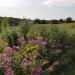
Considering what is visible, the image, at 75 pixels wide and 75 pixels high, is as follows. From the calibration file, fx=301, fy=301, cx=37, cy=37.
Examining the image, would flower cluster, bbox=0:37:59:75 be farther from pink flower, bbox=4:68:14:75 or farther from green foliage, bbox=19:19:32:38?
green foliage, bbox=19:19:32:38

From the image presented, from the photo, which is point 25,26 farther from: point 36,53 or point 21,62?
point 21,62

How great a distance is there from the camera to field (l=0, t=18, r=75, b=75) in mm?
8250

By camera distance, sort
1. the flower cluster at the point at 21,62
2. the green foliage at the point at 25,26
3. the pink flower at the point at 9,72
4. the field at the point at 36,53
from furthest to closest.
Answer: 1. the green foliage at the point at 25,26
2. the field at the point at 36,53
3. the flower cluster at the point at 21,62
4. the pink flower at the point at 9,72

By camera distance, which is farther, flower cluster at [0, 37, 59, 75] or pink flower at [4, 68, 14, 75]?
flower cluster at [0, 37, 59, 75]

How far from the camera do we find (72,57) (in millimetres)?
11195

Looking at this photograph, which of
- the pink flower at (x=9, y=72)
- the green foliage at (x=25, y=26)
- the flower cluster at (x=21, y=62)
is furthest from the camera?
the green foliage at (x=25, y=26)

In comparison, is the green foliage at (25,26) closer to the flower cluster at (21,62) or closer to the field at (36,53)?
the field at (36,53)

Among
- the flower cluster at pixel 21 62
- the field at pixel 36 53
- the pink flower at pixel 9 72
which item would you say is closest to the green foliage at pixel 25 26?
the field at pixel 36 53

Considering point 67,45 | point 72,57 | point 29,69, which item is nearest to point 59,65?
point 72,57

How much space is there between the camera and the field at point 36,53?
8.25 m

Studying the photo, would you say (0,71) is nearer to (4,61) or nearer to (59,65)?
(4,61)

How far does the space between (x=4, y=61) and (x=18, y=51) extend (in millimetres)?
1335

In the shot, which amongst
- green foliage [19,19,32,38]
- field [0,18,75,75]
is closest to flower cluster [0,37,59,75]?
field [0,18,75,75]

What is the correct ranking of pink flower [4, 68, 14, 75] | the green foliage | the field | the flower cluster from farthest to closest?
1. the green foliage
2. the field
3. the flower cluster
4. pink flower [4, 68, 14, 75]
